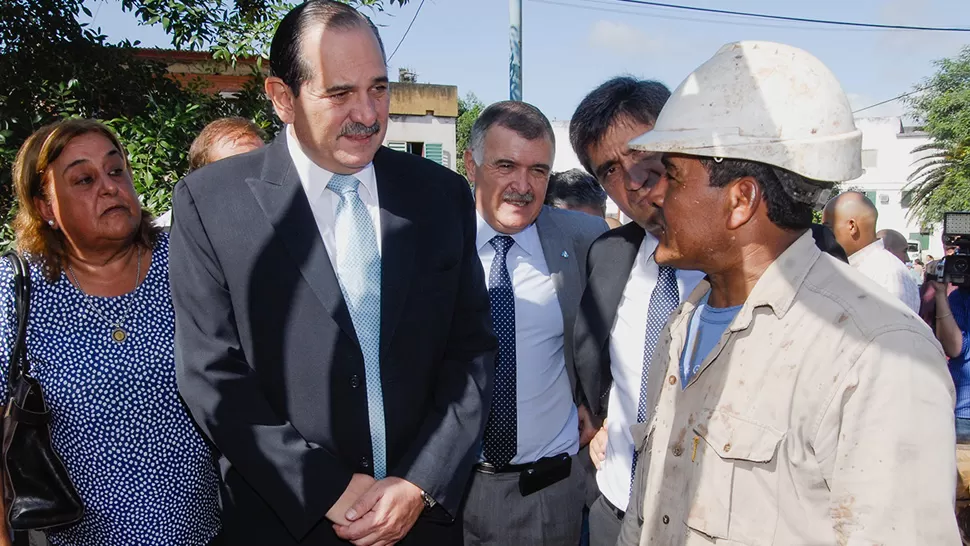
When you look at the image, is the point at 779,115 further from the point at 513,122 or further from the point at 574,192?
the point at 574,192

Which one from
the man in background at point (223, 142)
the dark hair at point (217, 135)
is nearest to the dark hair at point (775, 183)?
the man in background at point (223, 142)

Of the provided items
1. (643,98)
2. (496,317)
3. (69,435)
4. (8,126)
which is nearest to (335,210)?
(496,317)

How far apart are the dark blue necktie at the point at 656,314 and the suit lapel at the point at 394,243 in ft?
3.14

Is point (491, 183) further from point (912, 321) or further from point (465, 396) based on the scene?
point (912, 321)

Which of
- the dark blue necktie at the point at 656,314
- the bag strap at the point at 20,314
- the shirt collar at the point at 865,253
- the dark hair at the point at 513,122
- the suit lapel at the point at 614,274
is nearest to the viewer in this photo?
the bag strap at the point at 20,314

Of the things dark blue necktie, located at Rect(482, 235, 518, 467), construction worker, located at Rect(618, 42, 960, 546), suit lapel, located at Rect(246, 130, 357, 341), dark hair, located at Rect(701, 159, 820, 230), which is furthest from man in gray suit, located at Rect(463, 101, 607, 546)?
dark hair, located at Rect(701, 159, 820, 230)

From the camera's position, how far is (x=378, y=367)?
2133mm

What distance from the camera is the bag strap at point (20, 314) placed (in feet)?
7.34

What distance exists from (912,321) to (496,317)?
1.71m

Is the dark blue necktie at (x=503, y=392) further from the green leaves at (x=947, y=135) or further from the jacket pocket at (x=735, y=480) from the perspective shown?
the green leaves at (x=947, y=135)

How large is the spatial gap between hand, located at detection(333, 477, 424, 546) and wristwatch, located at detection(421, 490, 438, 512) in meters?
0.02

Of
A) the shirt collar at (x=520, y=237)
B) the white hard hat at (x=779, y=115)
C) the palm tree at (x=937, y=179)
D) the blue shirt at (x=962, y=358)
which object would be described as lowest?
the blue shirt at (x=962, y=358)

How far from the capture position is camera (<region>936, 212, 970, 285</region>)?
17.6 feet

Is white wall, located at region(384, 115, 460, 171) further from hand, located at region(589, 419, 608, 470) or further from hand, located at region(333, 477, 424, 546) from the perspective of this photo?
hand, located at region(333, 477, 424, 546)
